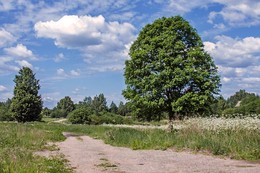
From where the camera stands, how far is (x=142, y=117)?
99.9 ft

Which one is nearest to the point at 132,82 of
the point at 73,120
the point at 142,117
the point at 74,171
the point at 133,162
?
the point at 142,117

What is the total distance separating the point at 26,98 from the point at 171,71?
141 feet

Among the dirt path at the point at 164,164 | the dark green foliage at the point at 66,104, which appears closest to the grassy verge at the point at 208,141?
the dirt path at the point at 164,164

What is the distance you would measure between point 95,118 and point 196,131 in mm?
51351

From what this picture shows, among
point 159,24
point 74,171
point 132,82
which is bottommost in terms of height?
point 74,171

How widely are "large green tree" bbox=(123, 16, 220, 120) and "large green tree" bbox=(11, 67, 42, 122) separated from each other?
127ft

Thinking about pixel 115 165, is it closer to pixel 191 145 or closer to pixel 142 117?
pixel 191 145

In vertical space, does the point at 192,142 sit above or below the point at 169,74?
below

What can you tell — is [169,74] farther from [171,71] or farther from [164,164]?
[164,164]

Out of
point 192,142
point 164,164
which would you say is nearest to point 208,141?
point 192,142

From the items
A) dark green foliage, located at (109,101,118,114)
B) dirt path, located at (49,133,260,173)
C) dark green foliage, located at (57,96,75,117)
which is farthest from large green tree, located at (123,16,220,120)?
dark green foliage, located at (57,96,75,117)

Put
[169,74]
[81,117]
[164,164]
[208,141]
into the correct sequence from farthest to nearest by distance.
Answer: [81,117] < [169,74] < [208,141] < [164,164]

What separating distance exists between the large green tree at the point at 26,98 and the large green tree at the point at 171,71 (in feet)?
127

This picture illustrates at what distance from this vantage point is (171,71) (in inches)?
1045
